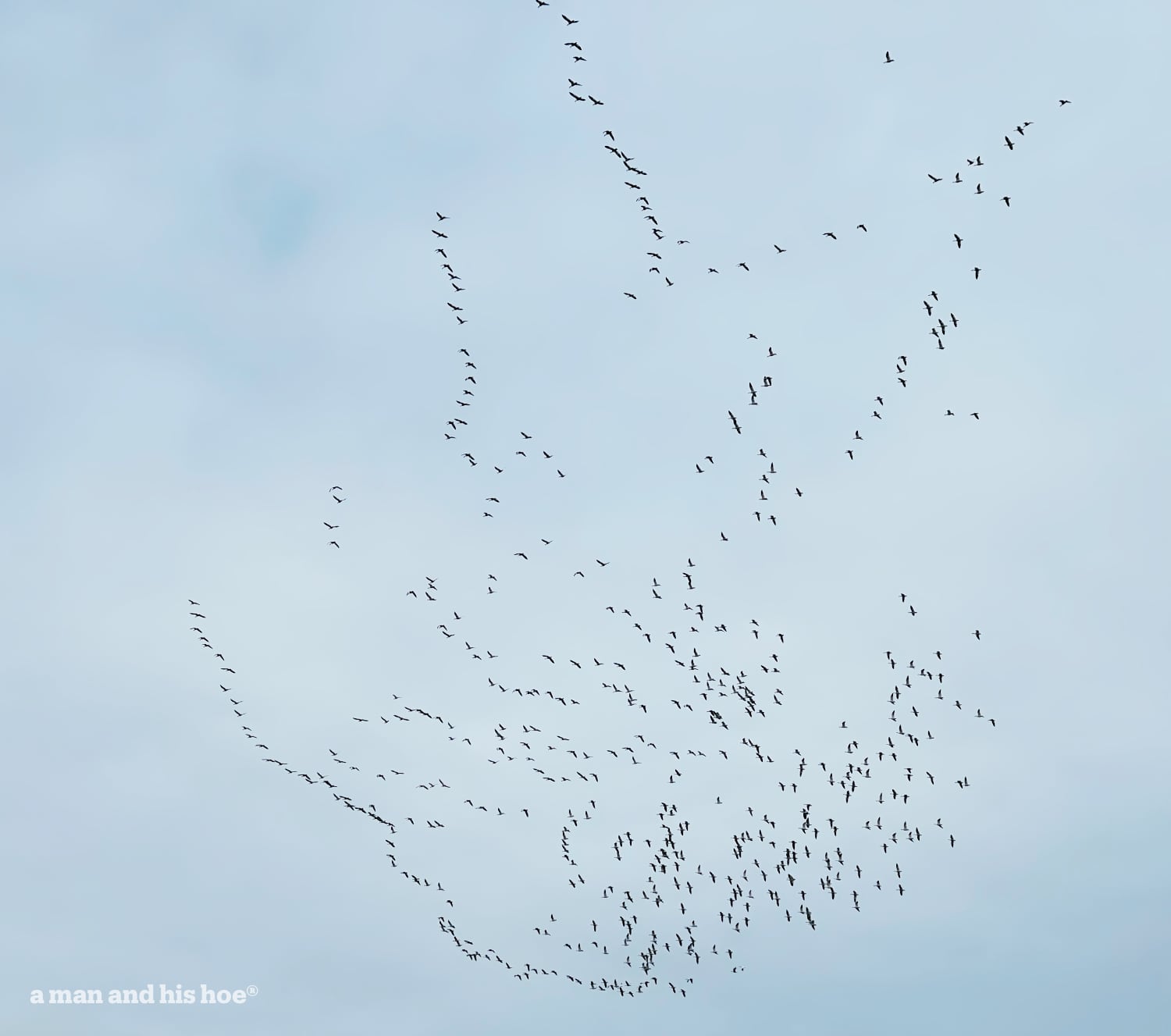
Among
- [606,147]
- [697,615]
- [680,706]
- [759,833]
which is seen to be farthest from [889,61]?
[759,833]

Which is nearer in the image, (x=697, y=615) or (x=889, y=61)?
(x=889, y=61)

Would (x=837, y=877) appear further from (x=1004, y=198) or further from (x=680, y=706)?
(x=1004, y=198)

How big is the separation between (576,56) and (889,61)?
626 inches

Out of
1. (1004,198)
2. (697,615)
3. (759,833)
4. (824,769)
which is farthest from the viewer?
(759,833)

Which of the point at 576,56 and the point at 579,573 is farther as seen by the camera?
the point at 579,573

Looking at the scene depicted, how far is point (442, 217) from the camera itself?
213ft

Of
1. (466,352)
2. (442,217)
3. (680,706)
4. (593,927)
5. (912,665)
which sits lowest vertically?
(593,927)

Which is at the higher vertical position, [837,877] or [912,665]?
[912,665]

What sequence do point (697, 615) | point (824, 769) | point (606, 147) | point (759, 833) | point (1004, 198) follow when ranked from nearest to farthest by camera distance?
point (1004, 198), point (606, 147), point (697, 615), point (824, 769), point (759, 833)

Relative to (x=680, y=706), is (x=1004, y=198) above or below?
above

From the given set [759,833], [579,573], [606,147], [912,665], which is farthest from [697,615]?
[606,147]

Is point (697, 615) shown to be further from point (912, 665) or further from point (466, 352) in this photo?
point (466, 352)

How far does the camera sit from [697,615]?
87062 millimetres

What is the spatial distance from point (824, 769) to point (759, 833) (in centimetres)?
976
